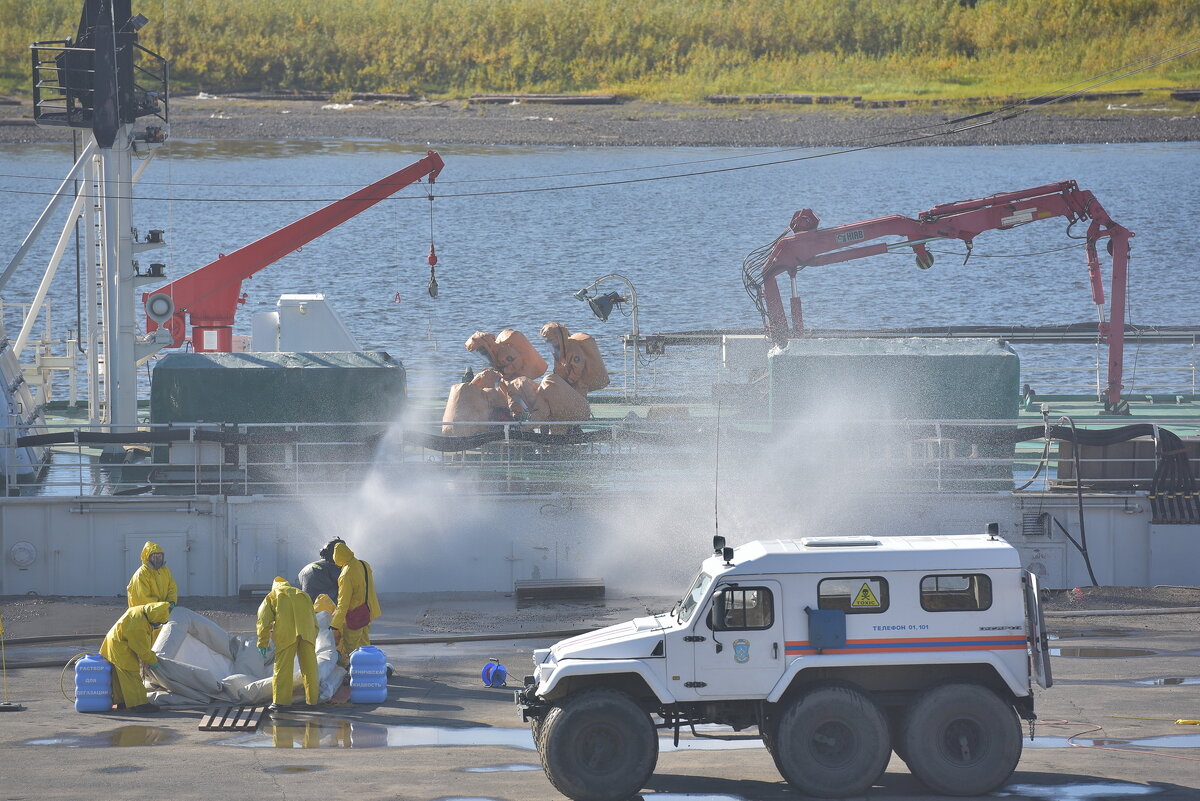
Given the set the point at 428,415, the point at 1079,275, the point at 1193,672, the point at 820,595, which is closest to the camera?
the point at 820,595

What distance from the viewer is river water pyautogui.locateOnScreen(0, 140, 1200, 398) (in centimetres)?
5050

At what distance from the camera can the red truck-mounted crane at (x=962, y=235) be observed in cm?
2158

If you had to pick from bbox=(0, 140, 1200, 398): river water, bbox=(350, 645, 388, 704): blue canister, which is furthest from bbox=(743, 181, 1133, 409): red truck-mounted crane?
bbox=(0, 140, 1200, 398): river water

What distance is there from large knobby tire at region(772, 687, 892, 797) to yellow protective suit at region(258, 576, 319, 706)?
438 centimetres

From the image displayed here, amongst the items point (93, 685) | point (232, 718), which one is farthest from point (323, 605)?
point (93, 685)

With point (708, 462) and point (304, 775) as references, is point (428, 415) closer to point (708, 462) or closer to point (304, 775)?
point (708, 462)

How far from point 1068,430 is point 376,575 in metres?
8.47

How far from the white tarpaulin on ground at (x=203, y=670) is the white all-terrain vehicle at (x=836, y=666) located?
346cm

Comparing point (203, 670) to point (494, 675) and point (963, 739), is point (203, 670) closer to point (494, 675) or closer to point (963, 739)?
point (494, 675)

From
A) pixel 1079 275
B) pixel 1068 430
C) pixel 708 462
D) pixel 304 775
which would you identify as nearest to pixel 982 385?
pixel 1068 430

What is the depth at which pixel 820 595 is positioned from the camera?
33.0ft

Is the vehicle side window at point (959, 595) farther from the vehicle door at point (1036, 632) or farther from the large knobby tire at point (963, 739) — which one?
the large knobby tire at point (963, 739)

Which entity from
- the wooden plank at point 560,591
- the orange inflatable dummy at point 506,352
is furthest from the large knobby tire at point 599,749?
the orange inflatable dummy at point 506,352

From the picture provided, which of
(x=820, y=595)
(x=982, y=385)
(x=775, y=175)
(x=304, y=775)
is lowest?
(x=304, y=775)
